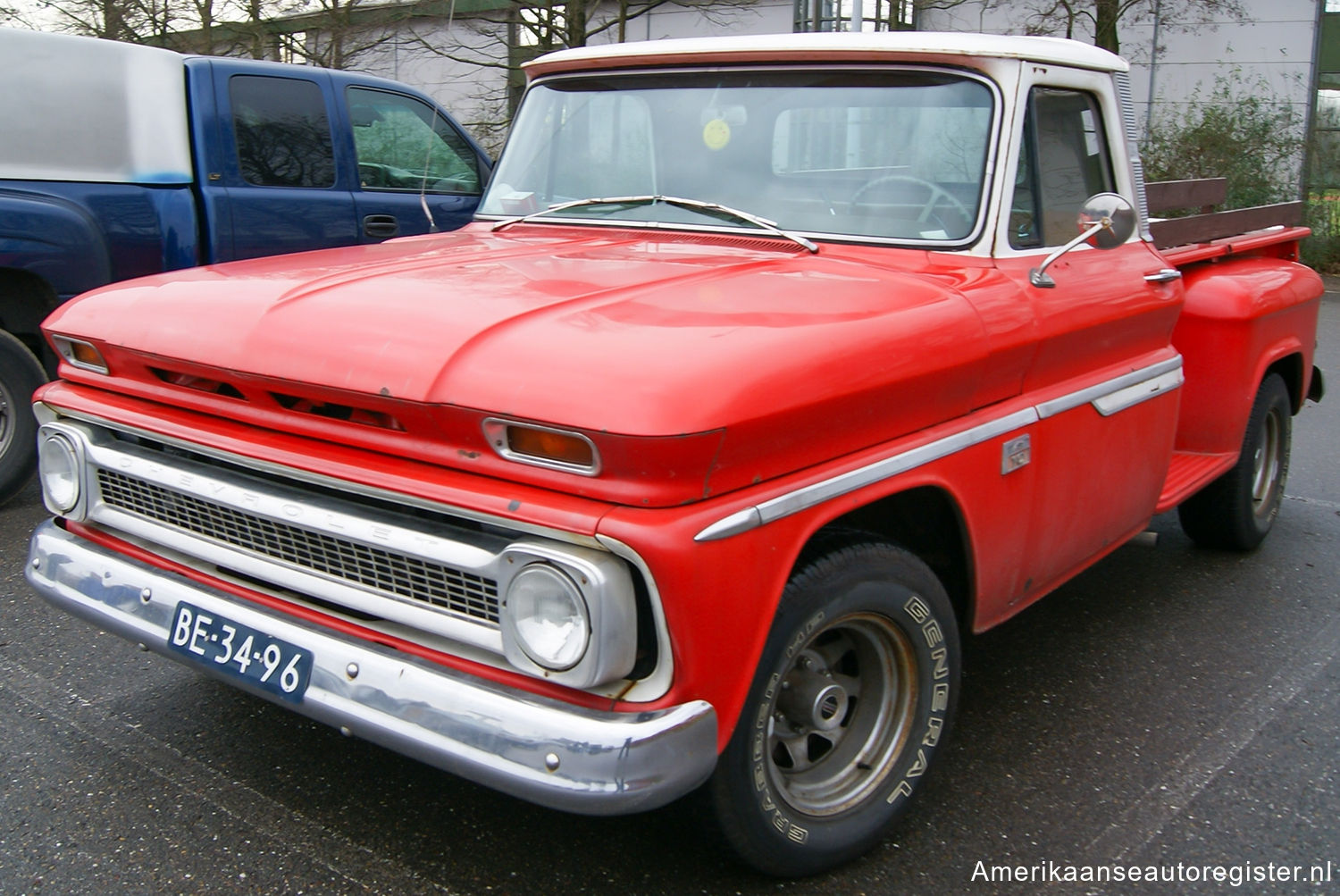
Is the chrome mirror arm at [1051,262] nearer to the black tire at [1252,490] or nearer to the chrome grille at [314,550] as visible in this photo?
the chrome grille at [314,550]

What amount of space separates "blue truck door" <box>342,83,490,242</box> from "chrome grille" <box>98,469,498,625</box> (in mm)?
4004

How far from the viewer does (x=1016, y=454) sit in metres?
2.88

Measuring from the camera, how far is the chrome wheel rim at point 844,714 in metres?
2.58

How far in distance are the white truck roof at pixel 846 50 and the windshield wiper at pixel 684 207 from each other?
0.43 m

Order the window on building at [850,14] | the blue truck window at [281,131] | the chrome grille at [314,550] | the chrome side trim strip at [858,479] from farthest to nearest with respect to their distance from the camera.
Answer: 1. the window on building at [850,14]
2. the blue truck window at [281,131]
3. the chrome grille at [314,550]
4. the chrome side trim strip at [858,479]

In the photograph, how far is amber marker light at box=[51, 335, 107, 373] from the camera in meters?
2.84

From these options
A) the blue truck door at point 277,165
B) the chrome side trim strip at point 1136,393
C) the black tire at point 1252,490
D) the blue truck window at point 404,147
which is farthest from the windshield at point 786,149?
the blue truck window at point 404,147

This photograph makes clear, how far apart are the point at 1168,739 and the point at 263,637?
2.38m

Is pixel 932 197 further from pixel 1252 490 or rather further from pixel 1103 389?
pixel 1252 490

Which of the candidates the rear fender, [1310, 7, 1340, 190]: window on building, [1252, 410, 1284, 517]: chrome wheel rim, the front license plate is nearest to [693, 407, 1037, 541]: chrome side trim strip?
the front license plate

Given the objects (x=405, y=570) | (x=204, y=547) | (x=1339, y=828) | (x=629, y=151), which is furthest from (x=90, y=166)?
(x=1339, y=828)

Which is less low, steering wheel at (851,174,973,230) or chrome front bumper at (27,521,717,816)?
steering wheel at (851,174,973,230)

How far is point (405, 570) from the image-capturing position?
90.0 inches

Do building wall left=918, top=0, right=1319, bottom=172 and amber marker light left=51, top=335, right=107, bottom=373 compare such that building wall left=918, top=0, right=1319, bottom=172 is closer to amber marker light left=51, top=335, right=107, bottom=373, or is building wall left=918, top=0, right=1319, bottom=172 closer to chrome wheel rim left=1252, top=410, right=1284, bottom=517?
chrome wheel rim left=1252, top=410, right=1284, bottom=517
